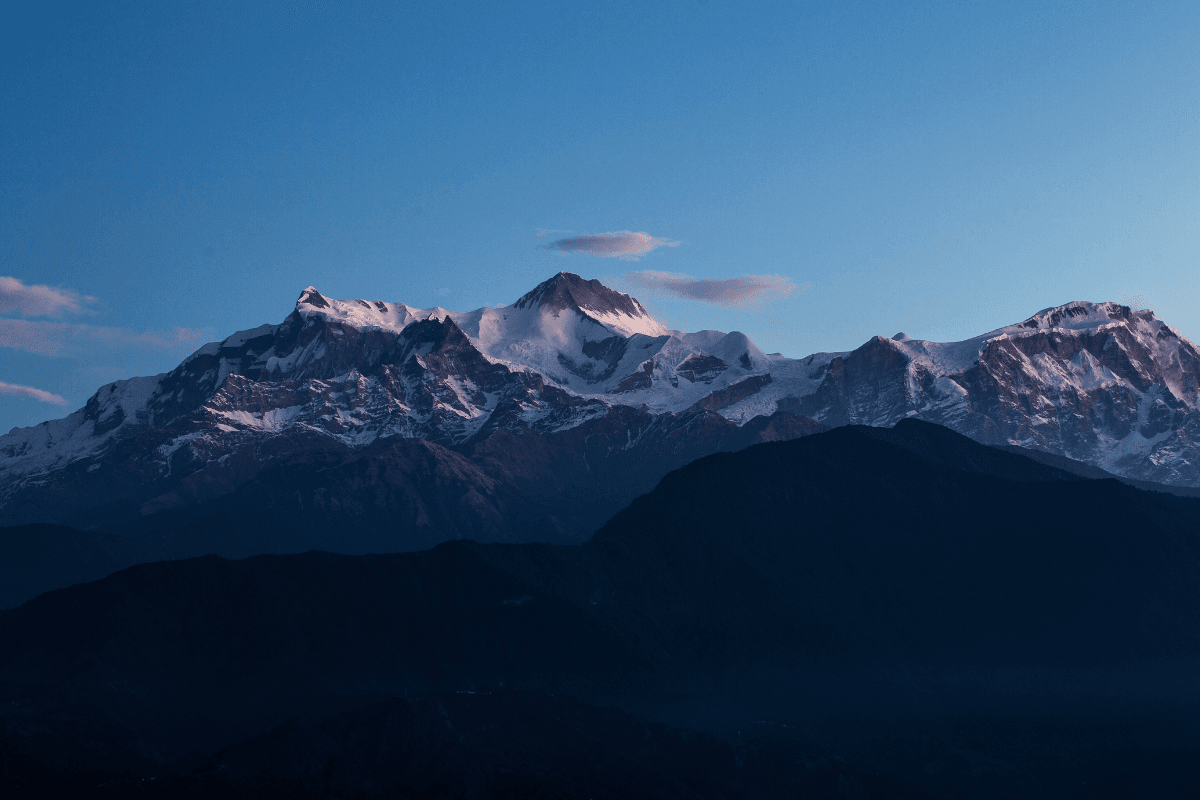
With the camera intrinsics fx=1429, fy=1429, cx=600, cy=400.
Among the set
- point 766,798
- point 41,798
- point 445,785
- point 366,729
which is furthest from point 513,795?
point 41,798

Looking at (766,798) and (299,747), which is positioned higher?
(299,747)

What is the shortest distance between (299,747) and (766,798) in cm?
6452

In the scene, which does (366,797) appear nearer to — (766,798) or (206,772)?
(206,772)

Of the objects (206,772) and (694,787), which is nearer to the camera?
(206,772)

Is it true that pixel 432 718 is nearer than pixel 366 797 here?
No

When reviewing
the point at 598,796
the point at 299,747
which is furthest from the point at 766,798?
the point at 299,747

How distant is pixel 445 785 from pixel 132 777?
4506cm

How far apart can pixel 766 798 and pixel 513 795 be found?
37082 mm

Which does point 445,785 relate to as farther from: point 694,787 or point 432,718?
point 694,787

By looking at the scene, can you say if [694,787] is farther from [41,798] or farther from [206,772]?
[41,798]

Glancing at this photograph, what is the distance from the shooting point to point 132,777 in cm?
19588

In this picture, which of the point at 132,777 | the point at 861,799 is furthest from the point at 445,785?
the point at 861,799

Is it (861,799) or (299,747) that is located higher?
(299,747)

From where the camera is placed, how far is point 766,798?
199250 mm
